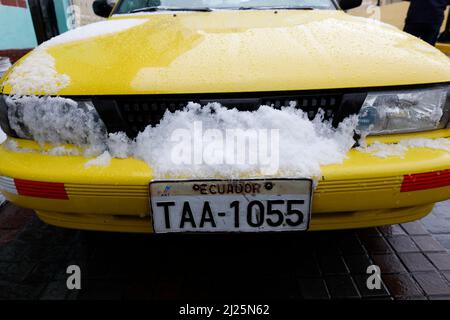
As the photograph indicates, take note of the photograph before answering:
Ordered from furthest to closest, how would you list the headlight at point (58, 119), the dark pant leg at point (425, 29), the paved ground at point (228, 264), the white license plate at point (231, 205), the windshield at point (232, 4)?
the dark pant leg at point (425, 29) < the windshield at point (232, 4) < the paved ground at point (228, 264) < the headlight at point (58, 119) < the white license plate at point (231, 205)

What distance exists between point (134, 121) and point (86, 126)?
0.62 feet

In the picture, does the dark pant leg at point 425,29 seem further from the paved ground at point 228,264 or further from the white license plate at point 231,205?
the white license plate at point 231,205

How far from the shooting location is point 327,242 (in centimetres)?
205

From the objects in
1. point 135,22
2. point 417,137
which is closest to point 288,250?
point 417,137

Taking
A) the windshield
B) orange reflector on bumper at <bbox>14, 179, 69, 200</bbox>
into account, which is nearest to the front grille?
orange reflector on bumper at <bbox>14, 179, 69, 200</bbox>

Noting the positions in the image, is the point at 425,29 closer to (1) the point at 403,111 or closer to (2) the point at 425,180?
(1) the point at 403,111

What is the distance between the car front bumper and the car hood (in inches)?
10.5

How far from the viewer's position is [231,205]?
1317mm

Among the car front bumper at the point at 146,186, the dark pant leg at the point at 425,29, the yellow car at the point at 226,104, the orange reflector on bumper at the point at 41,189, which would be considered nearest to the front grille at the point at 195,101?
the yellow car at the point at 226,104

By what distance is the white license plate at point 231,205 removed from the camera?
50.2 inches

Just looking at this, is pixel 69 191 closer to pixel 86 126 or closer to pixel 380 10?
pixel 86 126

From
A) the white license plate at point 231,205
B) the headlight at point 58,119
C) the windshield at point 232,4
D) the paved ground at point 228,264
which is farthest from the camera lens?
the windshield at point 232,4

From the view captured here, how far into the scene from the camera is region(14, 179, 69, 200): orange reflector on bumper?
1361mm

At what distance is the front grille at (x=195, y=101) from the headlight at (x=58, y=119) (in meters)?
0.05
